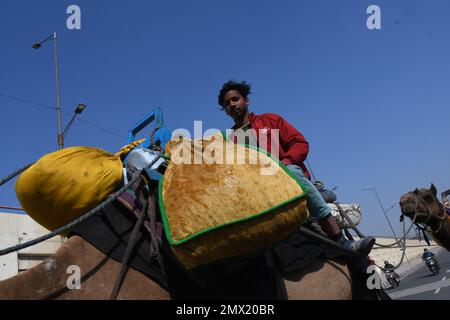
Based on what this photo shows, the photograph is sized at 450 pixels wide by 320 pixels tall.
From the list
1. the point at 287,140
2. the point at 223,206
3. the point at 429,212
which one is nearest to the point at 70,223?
the point at 223,206

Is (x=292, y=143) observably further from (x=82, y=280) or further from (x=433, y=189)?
(x=433, y=189)

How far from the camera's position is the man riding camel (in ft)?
11.2

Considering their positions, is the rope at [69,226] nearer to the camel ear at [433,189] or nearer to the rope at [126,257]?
the rope at [126,257]

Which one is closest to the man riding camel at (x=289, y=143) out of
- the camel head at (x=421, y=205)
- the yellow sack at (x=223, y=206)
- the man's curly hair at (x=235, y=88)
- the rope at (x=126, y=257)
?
the man's curly hair at (x=235, y=88)

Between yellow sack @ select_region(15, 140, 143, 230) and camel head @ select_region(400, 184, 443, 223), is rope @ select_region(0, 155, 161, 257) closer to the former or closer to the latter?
yellow sack @ select_region(15, 140, 143, 230)

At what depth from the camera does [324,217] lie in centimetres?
349

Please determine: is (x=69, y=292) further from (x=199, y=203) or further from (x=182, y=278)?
(x=199, y=203)

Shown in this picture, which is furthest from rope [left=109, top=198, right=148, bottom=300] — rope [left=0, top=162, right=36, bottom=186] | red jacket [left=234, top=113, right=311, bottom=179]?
red jacket [left=234, top=113, right=311, bottom=179]

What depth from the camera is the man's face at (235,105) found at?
12.7 ft

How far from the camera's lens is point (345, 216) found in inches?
159

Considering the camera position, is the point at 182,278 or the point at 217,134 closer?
the point at 182,278

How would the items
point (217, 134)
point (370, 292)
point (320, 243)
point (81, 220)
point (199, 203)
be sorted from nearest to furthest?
point (199, 203) < point (81, 220) < point (217, 134) < point (320, 243) < point (370, 292)
